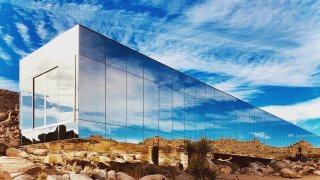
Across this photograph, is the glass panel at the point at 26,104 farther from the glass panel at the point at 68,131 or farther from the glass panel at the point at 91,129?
the glass panel at the point at 91,129

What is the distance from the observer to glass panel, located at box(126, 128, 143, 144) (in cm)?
1956

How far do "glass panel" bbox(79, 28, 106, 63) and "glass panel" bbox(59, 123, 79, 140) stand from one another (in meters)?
3.05

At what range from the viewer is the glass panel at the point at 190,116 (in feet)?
87.9

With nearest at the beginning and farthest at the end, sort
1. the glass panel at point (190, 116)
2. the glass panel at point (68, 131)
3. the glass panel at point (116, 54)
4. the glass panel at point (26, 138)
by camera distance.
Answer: the glass panel at point (68, 131)
the glass panel at point (116, 54)
the glass panel at point (26, 138)
the glass panel at point (190, 116)

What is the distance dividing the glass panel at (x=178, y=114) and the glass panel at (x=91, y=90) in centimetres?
783

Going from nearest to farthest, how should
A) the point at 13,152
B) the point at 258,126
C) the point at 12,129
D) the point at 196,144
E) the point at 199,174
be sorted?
the point at 199,174, the point at 13,152, the point at 196,144, the point at 12,129, the point at 258,126

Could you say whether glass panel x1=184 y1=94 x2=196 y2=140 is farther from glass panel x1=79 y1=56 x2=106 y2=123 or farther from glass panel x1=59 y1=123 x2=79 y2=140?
glass panel x1=59 y1=123 x2=79 y2=140

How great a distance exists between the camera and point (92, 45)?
1789 centimetres

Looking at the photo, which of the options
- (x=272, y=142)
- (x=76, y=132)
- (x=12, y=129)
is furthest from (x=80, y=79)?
(x=272, y=142)

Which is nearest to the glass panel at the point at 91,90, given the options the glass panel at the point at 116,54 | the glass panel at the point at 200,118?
the glass panel at the point at 116,54

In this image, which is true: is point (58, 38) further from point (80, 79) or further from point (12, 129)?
point (12, 129)

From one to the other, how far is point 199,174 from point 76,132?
233 inches

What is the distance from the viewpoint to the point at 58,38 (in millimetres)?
18734

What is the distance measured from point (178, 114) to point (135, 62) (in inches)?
238
